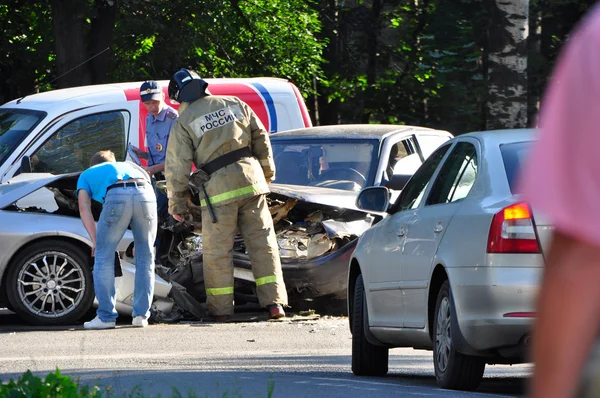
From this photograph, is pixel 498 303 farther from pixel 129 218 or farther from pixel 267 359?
pixel 129 218

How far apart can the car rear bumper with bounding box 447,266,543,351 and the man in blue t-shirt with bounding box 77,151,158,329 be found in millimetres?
5058

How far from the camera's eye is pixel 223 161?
1101 cm

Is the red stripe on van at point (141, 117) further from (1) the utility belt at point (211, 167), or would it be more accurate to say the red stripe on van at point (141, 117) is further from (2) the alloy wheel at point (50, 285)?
(2) the alloy wheel at point (50, 285)

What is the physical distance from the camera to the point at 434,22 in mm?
31391

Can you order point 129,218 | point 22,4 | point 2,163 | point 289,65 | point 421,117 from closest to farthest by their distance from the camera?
1. point 129,218
2. point 2,163
3. point 22,4
4. point 289,65
5. point 421,117

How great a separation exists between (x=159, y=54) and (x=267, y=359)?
49.3 ft

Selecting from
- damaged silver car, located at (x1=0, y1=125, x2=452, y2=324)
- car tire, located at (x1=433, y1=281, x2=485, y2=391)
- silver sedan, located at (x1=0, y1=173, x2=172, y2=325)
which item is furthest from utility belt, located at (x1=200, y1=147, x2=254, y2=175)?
car tire, located at (x1=433, y1=281, x2=485, y2=391)

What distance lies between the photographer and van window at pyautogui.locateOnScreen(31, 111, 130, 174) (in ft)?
40.4

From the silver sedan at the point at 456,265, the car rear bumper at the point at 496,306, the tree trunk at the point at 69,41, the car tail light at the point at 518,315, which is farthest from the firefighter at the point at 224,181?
the tree trunk at the point at 69,41

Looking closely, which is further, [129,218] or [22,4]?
[22,4]

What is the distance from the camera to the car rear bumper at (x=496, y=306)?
5.97 meters

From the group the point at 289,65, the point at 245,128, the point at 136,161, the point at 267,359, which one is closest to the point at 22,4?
the point at 289,65

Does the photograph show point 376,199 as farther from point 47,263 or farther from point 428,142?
point 428,142

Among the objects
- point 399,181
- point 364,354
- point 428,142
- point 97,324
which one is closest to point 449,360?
point 364,354
